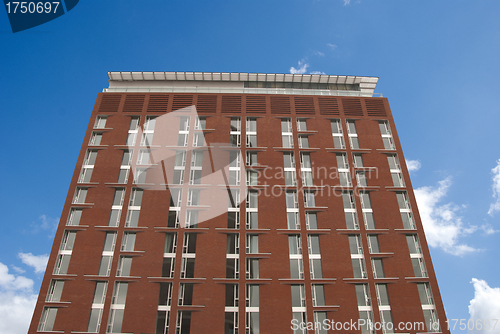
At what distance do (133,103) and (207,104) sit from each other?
9156mm

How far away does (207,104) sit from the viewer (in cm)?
4281

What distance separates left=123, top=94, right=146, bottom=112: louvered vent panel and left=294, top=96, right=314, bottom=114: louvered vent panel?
19.2 meters

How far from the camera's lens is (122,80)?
1828 inches

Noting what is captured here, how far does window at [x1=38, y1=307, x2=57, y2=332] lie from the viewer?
29891mm

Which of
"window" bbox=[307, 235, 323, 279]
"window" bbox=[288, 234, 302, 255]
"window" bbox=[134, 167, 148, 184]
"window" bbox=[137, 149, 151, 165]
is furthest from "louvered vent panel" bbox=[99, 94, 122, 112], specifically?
"window" bbox=[307, 235, 323, 279]

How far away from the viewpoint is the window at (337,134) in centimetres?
4031

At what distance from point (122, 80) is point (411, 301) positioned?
1683 inches

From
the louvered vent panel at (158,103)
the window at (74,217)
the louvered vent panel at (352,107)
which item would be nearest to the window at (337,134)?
the louvered vent panel at (352,107)

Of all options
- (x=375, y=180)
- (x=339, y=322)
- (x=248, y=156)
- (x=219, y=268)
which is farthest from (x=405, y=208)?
(x=219, y=268)

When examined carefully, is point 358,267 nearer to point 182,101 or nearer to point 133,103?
point 182,101

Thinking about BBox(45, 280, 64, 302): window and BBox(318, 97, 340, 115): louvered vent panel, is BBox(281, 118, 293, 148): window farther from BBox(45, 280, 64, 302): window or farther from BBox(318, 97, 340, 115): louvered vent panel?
BBox(45, 280, 64, 302): window

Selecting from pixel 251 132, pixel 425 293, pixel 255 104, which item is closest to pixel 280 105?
pixel 255 104

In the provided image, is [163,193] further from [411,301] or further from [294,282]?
[411,301]

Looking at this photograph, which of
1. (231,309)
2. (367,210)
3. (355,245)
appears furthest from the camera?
(367,210)
